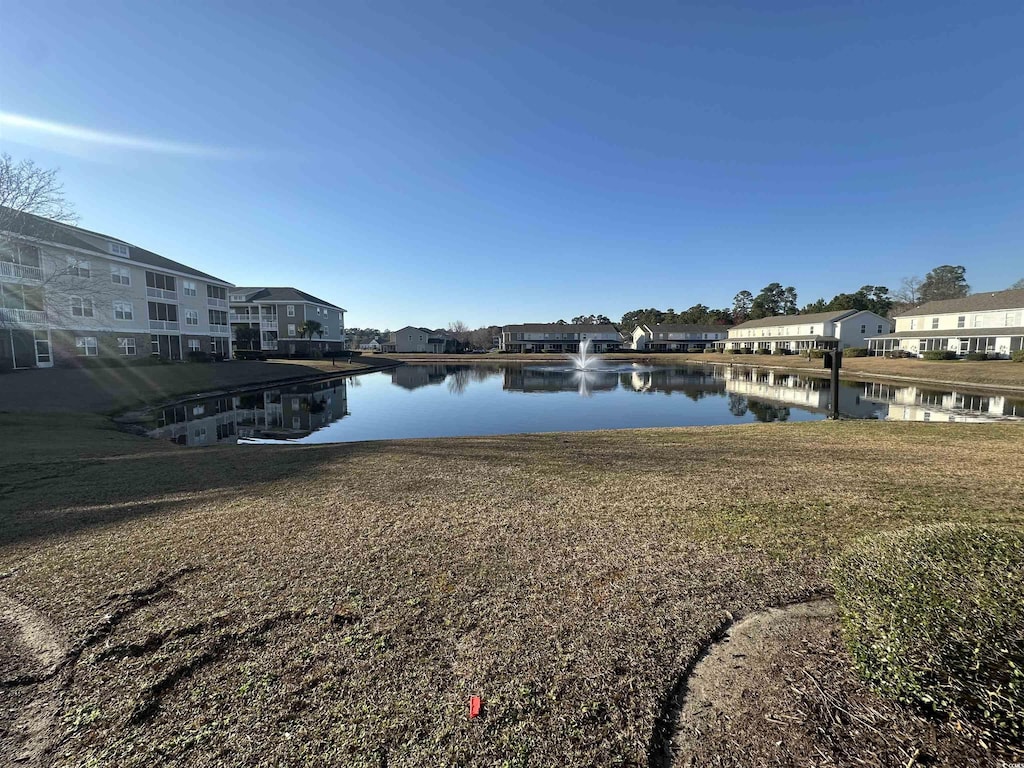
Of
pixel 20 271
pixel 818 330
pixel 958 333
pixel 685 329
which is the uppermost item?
pixel 20 271

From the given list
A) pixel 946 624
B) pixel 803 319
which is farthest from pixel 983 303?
pixel 946 624

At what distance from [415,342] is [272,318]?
3375 cm

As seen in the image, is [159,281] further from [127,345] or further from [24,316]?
[24,316]

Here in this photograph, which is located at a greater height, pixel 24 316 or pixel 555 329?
pixel 555 329

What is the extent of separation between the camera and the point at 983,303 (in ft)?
154

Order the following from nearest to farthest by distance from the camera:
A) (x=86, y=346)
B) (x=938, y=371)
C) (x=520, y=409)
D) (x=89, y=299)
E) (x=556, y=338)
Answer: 1. (x=520, y=409)
2. (x=89, y=299)
3. (x=86, y=346)
4. (x=938, y=371)
5. (x=556, y=338)

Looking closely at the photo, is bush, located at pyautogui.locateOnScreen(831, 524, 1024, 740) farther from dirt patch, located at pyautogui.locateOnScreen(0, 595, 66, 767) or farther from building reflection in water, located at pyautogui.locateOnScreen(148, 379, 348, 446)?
building reflection in water, located at pyautogui.locateOnScreen(148, 379, 348, 446)

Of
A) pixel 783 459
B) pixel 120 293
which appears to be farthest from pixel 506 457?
pixel 120 293

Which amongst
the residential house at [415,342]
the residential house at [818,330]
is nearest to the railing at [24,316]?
the residential house at [415,342]

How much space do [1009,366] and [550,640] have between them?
158ft

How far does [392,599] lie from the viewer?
3.46m

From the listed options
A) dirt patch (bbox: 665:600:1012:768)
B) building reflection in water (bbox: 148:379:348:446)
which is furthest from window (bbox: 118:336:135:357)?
dirt patch (bbox: 665:600:1012:768)

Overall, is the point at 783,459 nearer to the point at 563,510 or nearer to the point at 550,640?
the point at 563,510

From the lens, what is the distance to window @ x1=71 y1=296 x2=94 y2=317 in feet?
93.8
